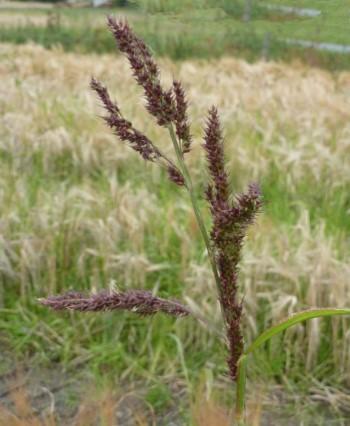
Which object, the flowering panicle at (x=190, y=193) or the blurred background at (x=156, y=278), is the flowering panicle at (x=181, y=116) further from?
the blurred background at (x=156, y=278)

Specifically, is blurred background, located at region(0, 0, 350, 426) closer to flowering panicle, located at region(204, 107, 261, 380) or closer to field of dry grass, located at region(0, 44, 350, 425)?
field of dry grass, located at region(0, 44, 350, 425)

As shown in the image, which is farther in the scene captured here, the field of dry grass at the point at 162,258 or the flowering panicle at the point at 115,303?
the field of dry grass at the point at 162,258

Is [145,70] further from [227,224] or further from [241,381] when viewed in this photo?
[241,381]

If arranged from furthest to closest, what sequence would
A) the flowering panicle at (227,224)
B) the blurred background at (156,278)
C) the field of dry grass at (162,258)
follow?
the field of dry grass at (162,258) < the blurred background at (156,278) < the flowering panicle at (227,224)

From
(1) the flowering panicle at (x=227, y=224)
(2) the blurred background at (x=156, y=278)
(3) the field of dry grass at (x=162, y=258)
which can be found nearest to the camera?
(1) the flowering panicle at (x=227, y=224)

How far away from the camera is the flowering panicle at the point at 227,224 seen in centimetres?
47

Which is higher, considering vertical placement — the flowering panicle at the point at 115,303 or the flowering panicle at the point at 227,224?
the flowering panicle at the point at 227,224

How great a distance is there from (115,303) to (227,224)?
0.38 feet

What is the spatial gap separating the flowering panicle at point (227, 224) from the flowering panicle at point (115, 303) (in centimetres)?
5

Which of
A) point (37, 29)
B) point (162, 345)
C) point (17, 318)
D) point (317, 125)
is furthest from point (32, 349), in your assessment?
point (37, 29)

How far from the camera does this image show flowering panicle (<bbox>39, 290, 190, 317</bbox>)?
1.77 feet

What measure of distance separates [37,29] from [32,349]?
40.3ft

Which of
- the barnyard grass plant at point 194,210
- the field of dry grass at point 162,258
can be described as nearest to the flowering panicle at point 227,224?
the barnyard grass plant at point 194,210

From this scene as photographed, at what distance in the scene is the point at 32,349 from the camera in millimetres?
2414
